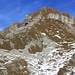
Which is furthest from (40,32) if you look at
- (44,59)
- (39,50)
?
(44,59)

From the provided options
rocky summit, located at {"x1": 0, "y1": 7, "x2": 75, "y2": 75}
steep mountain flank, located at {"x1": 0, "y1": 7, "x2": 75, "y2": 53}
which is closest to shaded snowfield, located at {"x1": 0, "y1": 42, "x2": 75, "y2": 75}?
rocky summit, located at {"x1": 0, "y1": 7, "x2": 75, "y2": 75}

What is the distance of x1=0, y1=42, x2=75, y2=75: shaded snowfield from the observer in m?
68.6

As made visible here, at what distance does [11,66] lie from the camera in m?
67.1

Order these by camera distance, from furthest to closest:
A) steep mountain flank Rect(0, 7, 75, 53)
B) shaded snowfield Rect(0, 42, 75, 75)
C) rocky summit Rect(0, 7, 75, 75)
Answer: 1. steep mountain flank Rect(0, 7, 75, 53)
2. shaded snowfield Rect(0, 42, 75, 75)
3. rocky summit Rect(0, 7, 75, 75)

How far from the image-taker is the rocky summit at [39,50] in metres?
67.7

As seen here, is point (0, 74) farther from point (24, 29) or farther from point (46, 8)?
point (46, 8)

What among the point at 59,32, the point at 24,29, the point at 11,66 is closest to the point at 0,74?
the point at 11,66

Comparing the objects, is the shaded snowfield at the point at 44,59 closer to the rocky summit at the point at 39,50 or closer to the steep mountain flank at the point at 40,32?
the rocky summit at the point at 39,50

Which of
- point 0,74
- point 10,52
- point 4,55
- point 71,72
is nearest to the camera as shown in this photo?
point 0,74

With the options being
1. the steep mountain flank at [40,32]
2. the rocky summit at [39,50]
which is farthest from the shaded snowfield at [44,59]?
the steep mountain flank at [40,32]

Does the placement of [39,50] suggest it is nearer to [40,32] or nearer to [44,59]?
[44,59]

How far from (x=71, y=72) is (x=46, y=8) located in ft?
245

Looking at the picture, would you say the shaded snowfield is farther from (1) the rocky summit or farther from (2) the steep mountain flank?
(2) the steep mountain flank

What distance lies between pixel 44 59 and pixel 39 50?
841cm
